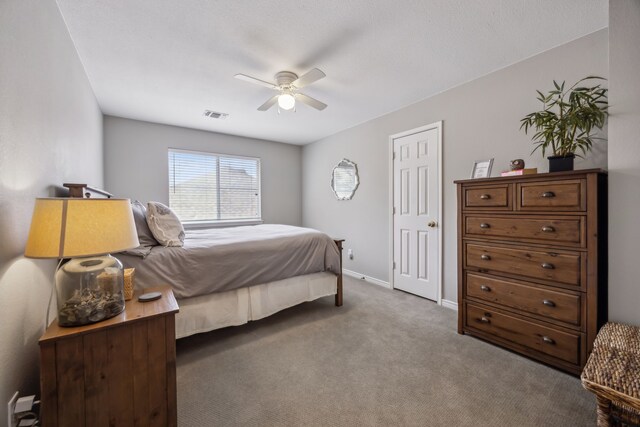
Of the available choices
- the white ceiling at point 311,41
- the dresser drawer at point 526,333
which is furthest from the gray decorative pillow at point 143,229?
the dresser drawer at point 526,333

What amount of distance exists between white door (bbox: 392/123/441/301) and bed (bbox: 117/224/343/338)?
106 centimetres

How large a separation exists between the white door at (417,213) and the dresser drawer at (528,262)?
872mm

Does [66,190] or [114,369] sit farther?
[66,190]

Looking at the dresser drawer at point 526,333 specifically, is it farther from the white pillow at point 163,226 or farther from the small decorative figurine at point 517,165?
the white pillow at point 163,226

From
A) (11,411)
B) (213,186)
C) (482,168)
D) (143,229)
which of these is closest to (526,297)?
(482,168)

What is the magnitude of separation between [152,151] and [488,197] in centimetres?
449

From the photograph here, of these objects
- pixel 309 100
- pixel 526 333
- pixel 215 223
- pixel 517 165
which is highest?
pixel 309 100

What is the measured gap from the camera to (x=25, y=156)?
120cm

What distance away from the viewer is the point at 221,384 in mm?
1773

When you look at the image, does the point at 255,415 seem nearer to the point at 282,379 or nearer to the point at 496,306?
the point at 282,379

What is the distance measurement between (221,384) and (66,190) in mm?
1735

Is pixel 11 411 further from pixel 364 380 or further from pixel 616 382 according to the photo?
pixel 616 382

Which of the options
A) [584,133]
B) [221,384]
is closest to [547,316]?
[584,133]

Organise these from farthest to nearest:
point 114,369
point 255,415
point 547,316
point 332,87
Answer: point 332,87 → point 547,316 → point 255,415 → point 114,369
